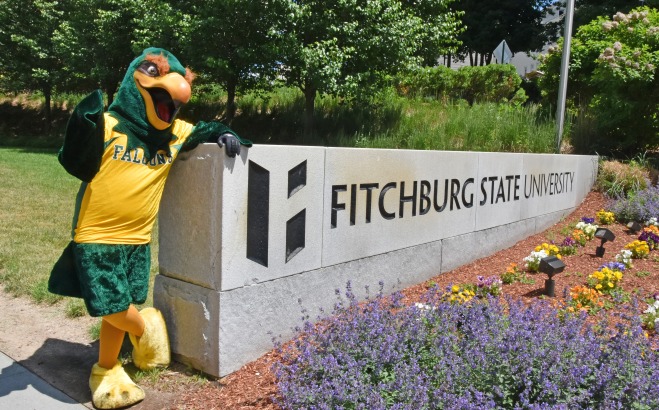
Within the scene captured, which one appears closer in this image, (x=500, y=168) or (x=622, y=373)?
(x=622, y=373)

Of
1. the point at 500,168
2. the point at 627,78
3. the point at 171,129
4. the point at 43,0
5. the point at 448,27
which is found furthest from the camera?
the point at 43,0

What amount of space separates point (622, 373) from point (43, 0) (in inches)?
905

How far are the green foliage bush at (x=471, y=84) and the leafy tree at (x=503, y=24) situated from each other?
44.2 feet

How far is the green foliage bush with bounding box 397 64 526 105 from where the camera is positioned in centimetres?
1437

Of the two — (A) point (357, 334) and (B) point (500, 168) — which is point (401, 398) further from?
(B) point (500, 168)

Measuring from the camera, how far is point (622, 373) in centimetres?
260

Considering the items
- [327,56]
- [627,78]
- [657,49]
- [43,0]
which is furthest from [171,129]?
[43,0]

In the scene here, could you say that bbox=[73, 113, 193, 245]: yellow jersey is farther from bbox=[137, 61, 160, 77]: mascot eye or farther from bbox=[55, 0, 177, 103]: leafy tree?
bbox=[55, 0, 177, 103]: leafy tree

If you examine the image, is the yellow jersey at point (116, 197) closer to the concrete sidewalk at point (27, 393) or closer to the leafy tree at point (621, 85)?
the concrete sidewalk at point (27, 393)

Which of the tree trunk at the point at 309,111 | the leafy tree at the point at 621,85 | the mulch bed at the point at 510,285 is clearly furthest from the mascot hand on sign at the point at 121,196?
the tree trunk at the point at 309,111

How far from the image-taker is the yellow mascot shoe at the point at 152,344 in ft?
10.6

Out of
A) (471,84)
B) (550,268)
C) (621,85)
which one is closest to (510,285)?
(550,268)

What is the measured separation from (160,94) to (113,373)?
1.53 metres

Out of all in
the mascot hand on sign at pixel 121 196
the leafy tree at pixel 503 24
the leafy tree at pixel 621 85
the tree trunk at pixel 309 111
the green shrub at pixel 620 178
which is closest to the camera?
the mascot hand on sign at pixel 121 196
